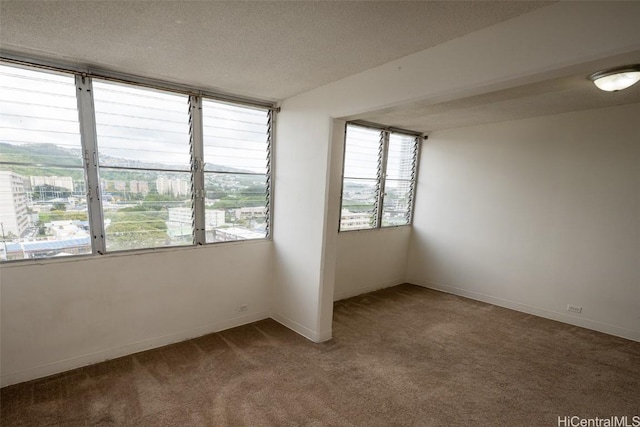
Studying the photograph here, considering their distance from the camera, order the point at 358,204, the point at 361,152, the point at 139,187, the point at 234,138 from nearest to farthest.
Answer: the point at 139,187 → the point at 234,138 → the point at 361,152 → the point at 358,204

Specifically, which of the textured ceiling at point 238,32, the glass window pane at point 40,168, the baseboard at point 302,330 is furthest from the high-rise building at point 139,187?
the baseboard at point 302,330

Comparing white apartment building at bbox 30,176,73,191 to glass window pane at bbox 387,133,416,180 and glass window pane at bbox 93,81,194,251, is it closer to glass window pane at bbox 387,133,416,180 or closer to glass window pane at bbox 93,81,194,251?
glass window pane at bbox 93,81,194,251

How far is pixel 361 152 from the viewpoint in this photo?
4.09 m

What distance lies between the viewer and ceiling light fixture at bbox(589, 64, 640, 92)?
1998 millimetres

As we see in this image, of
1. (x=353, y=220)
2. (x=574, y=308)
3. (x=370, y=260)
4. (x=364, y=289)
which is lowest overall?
(x=364, y=289)

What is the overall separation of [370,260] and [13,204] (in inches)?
152

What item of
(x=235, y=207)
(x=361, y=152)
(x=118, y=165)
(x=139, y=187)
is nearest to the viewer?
(x=118, y=165)

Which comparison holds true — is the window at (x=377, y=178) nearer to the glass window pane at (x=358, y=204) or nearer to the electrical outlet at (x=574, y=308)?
the glass window pane at (x=358, y=204)

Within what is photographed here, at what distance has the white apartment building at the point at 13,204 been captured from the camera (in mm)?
2102

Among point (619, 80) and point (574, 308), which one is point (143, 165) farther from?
point (574, 308)

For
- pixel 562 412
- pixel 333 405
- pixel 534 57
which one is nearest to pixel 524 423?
pixel 562 412

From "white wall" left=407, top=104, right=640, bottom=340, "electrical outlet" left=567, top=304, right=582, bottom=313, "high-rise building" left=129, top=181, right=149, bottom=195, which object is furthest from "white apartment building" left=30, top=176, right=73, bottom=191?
Answer: "electrical outlet" left=567, top=304, right=582, bottom=313

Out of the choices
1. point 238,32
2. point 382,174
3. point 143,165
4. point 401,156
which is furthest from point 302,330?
point 401,156

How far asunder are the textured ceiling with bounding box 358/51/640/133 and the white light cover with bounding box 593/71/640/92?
0.13m
